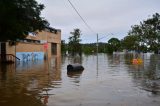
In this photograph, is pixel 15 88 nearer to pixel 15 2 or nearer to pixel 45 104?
pixel 45 104

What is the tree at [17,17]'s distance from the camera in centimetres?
2252

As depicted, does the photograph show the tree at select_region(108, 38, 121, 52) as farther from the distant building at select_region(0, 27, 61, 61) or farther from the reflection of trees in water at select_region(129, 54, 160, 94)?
the reflection of trees in water at select_region(129, 54, 160, 94)

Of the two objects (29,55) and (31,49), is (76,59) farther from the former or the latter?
(29,55)

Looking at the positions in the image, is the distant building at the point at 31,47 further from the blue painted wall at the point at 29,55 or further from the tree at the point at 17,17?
the tree at the point at 17,17

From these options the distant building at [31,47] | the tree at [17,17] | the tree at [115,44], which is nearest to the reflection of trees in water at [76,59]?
the distant building at [31,47]

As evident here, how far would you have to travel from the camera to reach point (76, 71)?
3041 centimetres

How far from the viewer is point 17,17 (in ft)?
82.5

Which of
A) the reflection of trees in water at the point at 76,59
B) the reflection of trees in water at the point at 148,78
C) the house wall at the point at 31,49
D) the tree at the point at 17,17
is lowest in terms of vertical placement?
the reflection of trees in water at the point at 148,78

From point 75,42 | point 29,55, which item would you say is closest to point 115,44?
point 75,42

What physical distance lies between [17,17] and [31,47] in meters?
35.3

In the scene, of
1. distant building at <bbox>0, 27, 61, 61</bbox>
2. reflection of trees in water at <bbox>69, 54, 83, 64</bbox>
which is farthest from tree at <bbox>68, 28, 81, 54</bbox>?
reflection of trees in water at <bbox>69, 54, 83, 64</bbox>

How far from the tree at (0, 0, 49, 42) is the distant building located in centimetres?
819

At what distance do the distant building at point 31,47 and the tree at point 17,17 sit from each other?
8.19 metres

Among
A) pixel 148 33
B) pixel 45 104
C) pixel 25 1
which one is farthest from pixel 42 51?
pixel 45 104
